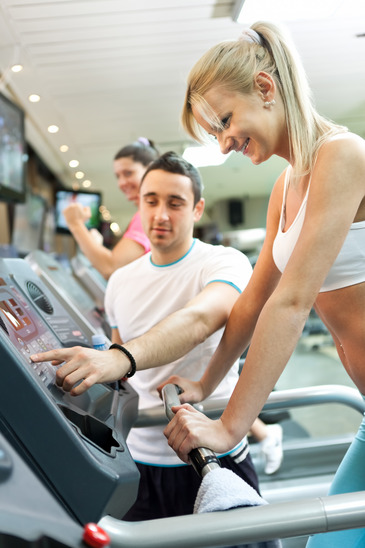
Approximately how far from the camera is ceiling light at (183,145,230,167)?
1429 mm

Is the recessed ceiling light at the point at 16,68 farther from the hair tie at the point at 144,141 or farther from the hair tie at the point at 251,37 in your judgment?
the hair tie at the point at 251,37

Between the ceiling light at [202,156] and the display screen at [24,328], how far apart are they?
1.92 ft

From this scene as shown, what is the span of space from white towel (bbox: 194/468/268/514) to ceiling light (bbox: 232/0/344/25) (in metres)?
0.88

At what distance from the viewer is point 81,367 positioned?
97 cm

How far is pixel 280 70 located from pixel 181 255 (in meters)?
0.65

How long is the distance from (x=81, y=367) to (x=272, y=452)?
1988 mm

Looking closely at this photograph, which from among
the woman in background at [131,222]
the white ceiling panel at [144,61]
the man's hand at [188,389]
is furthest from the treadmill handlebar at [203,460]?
the woman in background at [131,222]

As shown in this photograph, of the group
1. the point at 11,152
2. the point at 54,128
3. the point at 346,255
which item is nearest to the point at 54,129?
the point at 54,128

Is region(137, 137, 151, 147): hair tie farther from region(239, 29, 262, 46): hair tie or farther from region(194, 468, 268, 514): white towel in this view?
region(194, 468, 268, 514): white towel

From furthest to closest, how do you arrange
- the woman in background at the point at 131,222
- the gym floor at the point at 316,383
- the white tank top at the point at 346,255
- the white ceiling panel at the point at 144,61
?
the gym floor at the point at 316,383 → the woman in background at the point at 131,222 → the white ceiling panel at the point at 144,61 → the white tank top at the point at 346,255

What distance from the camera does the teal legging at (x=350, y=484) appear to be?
1199 millimetres

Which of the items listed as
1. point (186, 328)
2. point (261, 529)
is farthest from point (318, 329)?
point (261, 529)

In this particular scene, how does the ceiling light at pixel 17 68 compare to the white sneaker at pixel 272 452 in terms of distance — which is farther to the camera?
the white sneaker at pixel 272 452

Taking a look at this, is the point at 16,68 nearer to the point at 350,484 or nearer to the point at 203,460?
the point at 203,460
